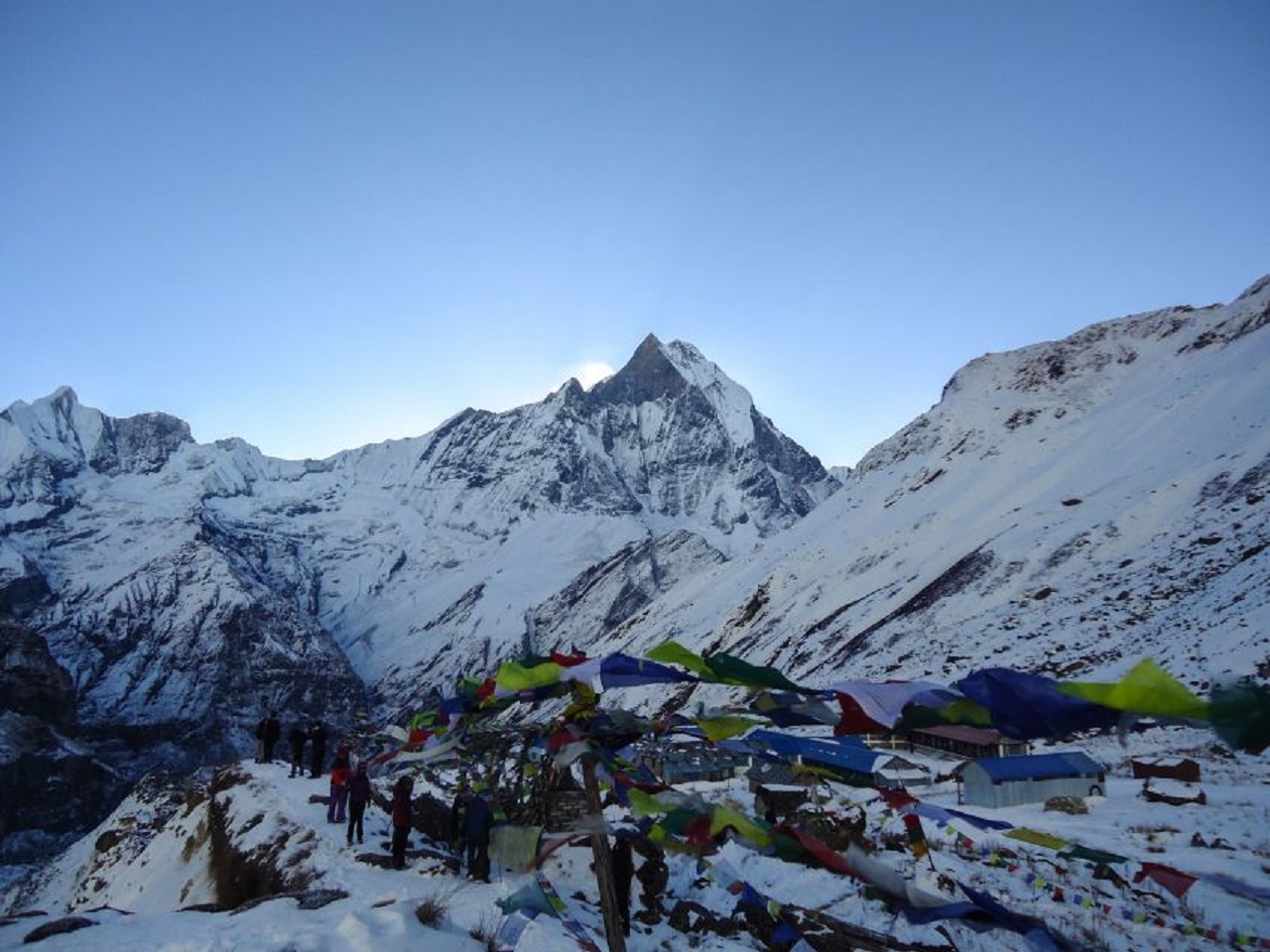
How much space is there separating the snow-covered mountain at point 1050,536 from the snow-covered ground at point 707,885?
607 inches

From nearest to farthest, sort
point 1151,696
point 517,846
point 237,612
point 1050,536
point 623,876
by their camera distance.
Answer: point 1151,696, point 517,846, point 623,876, point 1050,536, point 237,612

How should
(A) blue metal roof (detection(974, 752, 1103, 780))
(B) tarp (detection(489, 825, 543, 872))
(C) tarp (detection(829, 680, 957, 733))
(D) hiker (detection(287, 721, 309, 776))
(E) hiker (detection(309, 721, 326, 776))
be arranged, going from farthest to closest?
(A) blue metal roof (detection(974, 752, 1103, 780)) → (D) hiker (detection(287, 721, 309, 776)) → (E) hiker (detection(309, 721, 326, 776)) → (B) tarp (detection(489, 825, 543, 872)) → (C) tarp (detection(829, 680, 957, 733))

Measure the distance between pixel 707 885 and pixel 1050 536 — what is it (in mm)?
52755

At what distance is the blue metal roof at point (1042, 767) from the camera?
985 inches

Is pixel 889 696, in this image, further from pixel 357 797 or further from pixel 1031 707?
pixel 357 797

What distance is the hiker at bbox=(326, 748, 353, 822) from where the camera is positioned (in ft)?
49.8

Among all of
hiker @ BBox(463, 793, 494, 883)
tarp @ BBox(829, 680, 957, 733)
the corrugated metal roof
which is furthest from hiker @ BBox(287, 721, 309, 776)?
tarp @ BBox(829, 680, 957, 733)

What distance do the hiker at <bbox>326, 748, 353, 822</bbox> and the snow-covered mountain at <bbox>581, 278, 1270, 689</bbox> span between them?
31.3 metres

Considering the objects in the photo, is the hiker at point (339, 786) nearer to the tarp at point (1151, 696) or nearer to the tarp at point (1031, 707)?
the tarp at point (1031, 707)

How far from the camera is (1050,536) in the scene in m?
57.4

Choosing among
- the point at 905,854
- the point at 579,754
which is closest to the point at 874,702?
the point at 579,754

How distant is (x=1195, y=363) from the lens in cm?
7819

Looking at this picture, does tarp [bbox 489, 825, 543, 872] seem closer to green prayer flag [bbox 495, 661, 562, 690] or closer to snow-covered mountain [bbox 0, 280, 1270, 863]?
green prayer flag [bbox 495, 661, 562, 690]

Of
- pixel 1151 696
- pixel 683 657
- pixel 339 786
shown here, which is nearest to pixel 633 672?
pixel 683 657
